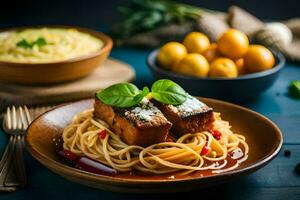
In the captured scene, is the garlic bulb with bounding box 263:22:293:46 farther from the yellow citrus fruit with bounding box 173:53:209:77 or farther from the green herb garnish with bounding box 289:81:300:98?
the yellow citrus fruit with bounding box 173:53:209:77

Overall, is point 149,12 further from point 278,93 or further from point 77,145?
point 77,145

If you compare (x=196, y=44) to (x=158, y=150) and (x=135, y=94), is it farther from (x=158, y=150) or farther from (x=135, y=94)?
(x=158, y=150)

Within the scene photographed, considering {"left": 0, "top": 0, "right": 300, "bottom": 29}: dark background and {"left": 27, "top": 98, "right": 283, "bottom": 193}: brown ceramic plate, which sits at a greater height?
{"left": 27, "top": 98, "right": 283, "bottom": 193}: brown ceramic plate

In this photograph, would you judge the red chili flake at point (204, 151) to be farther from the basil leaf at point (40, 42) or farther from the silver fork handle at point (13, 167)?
the basil leaf at point (40, 42)

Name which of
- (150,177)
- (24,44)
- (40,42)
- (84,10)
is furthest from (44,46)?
(84,10)

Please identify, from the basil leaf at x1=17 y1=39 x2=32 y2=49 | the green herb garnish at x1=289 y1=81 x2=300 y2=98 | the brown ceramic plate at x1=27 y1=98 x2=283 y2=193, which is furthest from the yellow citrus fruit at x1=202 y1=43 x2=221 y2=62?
the basil leaf at x1=17 y1=39 x2=32 y2=49

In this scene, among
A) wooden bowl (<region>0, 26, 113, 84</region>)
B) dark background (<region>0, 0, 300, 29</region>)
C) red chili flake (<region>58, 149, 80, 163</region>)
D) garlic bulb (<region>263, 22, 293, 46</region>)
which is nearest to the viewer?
red chili flake (<region>58, 149, 80, 163</region>)

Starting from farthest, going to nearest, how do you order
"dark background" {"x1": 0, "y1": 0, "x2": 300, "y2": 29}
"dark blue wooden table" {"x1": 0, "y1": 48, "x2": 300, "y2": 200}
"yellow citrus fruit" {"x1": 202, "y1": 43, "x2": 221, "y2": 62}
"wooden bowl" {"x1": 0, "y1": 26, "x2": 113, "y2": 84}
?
"dark background" {"x1": 0, "y1": 0, "x2": 300, "y2": 29}
"yellow citrus fruit" {"x1": 202, "y1": 43, "x2": 221, "y2": 62}
"wooden bowl" {"x1": 0, "y1": 26, "x2": 113, "y2": 84}
"dark blue wooden table" {"x1": 0, "y1": 48, "x2": 300, "y2": 200}

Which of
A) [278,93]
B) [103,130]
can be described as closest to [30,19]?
[278,93]
